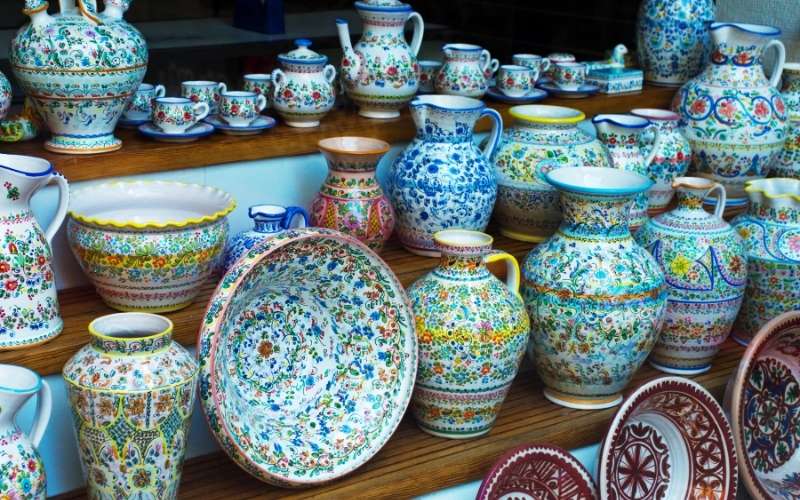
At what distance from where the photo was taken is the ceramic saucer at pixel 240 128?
2250mm

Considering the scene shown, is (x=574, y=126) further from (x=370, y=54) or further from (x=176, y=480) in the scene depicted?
(x=176, y=480)

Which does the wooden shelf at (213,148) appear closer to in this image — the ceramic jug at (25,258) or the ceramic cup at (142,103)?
the ceramic cup at (142,103)

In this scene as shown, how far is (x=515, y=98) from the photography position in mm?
2645

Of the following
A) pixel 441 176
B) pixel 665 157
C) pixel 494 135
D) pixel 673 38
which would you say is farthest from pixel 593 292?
pixel 673 38

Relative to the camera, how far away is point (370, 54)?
7.95 feet

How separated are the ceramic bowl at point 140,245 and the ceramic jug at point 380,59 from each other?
19.7 inches

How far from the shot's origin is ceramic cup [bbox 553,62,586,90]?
275cm

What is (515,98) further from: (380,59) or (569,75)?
(380,59)

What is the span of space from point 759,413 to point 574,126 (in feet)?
2.27

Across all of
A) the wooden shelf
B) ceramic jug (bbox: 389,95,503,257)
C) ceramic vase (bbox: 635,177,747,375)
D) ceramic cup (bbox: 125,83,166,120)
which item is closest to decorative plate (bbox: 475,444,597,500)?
ceramic vase (bbox: 635,177,747,375)

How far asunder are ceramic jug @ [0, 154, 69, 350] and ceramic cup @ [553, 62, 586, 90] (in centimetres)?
133

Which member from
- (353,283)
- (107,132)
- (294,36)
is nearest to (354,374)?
(353,283)

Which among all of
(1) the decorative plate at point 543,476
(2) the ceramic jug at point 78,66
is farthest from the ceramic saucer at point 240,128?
(1) the decorative plate at point 543,476

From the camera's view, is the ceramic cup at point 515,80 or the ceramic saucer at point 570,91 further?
the ceramic saucer at point 570,91
